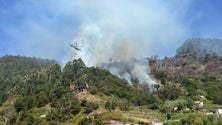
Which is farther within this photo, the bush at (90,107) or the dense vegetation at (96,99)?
the bush at (90,107)

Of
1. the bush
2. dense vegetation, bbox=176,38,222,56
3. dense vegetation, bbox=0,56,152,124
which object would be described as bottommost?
the bush

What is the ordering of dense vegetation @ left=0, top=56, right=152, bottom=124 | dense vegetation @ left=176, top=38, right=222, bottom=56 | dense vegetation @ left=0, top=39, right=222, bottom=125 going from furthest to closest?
dense vegetation @ left=176, top=38, right=222, bottom=56 → dense vegetation @ left=0, top=56, right=152, bottom=124 → dense vegetation @ left=0, top=39, right=222, bottom=125

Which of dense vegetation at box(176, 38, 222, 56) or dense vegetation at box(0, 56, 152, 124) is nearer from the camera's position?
dense vegetation at box(0, 56, 152, 124)

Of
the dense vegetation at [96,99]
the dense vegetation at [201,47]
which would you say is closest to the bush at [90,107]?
the dense vegetation at [96,99]

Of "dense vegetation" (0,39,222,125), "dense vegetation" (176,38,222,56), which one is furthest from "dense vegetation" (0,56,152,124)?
"dense vegetation" (176,38,222,56)

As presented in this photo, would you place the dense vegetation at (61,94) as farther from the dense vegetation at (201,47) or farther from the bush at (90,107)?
the dense vegetation at (201,47)

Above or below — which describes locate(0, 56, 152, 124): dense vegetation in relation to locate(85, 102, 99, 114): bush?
above

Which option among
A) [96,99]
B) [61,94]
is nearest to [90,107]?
[96,99]

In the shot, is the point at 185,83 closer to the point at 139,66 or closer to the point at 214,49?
the point at 139,66

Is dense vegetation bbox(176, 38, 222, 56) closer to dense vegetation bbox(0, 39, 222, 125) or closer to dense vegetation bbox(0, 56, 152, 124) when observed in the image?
dense vegetation bbox(0, 39, 222, 125)

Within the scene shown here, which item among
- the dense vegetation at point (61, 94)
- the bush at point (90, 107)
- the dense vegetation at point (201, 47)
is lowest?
the bush at point (90, 107)

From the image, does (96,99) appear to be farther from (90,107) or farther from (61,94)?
(90,107)

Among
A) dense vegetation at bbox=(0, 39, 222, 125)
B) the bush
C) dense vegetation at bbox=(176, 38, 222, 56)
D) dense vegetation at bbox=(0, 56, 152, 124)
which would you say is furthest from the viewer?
dense vegetation at bbox=(176, 38, 222, 56)

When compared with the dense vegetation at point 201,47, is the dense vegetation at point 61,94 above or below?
below
